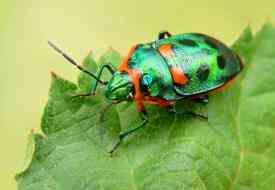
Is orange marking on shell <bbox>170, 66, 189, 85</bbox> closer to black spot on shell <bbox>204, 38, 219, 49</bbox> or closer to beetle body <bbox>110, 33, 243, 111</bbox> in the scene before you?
beetle body <bbox>110, 33, 243, 111</bbox>

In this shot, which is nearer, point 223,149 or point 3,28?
point 223,149

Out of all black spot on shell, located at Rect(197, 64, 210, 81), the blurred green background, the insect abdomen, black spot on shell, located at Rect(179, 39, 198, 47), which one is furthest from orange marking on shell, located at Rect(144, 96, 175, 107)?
the blurred green background

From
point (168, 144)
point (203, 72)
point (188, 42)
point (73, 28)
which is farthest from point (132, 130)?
point (73, 28)

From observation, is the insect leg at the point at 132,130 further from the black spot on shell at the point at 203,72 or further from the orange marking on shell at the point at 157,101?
the black spot on shell at the point at 203,72

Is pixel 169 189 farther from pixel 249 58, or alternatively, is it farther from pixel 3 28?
pixel 3 28

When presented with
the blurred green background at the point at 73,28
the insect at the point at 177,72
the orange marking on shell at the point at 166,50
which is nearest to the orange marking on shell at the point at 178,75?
the insect at the point at 177,72

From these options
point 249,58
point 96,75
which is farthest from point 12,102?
point 249,58

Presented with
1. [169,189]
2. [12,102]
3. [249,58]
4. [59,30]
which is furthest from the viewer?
[59,30]

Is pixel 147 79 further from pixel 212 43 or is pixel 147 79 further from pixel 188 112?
pixel 212 43
